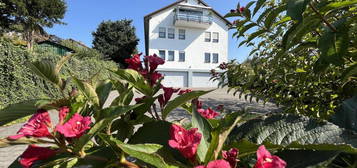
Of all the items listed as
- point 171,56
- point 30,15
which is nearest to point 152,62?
point 171,56

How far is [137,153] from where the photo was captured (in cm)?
40

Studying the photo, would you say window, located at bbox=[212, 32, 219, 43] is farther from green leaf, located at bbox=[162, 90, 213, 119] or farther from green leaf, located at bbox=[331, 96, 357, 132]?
green leaf, located at bbox=[162, 90, 213, 119]

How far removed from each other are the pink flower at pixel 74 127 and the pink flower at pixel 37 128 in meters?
0.04

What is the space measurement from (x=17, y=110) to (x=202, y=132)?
0.50m

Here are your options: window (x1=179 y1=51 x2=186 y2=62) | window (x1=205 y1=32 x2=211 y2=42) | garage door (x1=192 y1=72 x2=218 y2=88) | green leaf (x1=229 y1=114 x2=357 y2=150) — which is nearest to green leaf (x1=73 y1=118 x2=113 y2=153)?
green leaf (x1=229 y1=114 x2=357 y2=150)

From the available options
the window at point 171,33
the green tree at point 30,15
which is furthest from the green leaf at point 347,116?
the green tree at point 30,15

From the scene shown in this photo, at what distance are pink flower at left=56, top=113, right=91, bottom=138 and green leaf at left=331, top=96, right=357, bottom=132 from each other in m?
0.76

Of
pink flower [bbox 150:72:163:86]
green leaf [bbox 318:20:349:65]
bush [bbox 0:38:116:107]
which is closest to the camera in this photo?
green leaf [bbox 318:20:349:65]

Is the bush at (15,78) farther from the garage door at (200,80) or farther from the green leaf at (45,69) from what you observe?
the garage door at (200,80)

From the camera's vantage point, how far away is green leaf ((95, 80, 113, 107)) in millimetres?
701

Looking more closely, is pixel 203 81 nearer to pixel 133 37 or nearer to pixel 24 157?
pixel 133 37

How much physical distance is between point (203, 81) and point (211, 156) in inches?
1008

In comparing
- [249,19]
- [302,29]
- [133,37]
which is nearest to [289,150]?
[302,29]

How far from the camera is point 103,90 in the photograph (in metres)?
0.74
